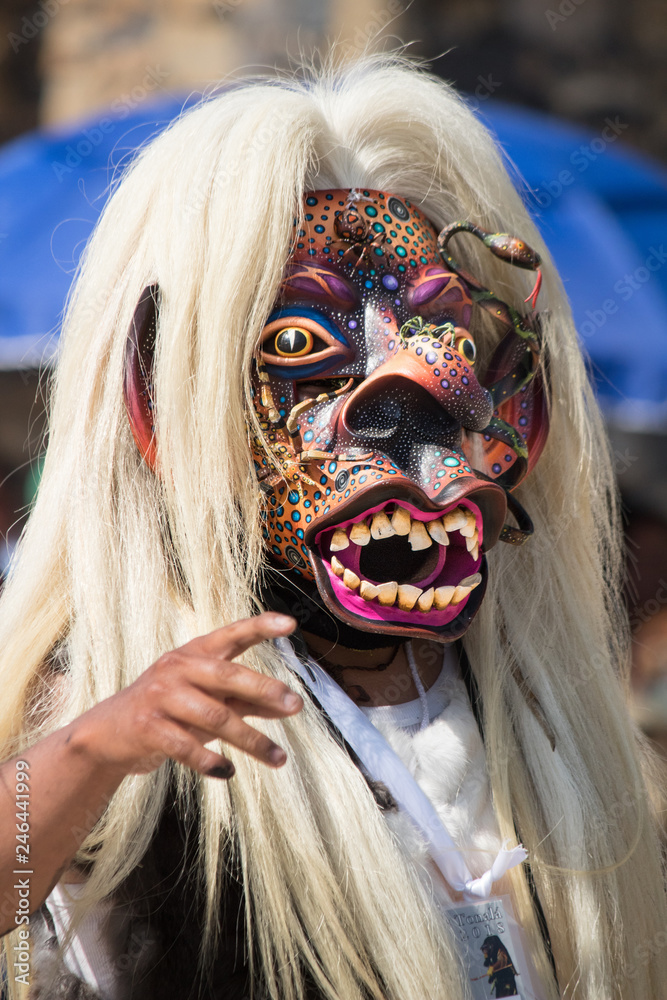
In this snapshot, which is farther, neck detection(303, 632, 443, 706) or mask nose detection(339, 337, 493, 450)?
neck detection(303, 632, 443, 706)

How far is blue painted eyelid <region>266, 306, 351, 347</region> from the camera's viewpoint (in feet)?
3.70

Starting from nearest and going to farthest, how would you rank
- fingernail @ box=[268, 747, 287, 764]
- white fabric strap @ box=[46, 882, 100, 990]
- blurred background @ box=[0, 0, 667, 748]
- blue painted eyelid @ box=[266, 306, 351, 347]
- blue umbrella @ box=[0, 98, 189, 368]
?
fingernail @ box=[268, 747, 287, 764], white fabric strap @ box=[46, 882, 100, 990], blue painted eyelid @ box=[266, 306, 351, 347], blue umbrella @ box=[0, 98, 189, 368], blurred background @ box=[0, 0, 667, 748]

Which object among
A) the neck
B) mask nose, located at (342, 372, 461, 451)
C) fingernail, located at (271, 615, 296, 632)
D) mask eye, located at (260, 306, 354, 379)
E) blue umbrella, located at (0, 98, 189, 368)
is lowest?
the neck

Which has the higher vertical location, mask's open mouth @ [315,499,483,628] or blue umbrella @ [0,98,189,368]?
blue umbrella @ [0,98,189,368]

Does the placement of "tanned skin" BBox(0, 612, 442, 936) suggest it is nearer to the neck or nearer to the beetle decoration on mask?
the beetle decoration on mask

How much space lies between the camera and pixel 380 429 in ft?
3.61

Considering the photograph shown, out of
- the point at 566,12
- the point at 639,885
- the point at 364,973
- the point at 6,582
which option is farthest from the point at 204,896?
the point at 566,12

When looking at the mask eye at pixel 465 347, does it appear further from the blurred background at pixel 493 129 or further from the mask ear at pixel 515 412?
the blurred background at pixel 493 129

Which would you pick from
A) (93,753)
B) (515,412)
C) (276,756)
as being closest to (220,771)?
(276,756)

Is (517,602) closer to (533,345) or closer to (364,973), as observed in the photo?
(533,345)

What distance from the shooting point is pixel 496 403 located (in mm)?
1232

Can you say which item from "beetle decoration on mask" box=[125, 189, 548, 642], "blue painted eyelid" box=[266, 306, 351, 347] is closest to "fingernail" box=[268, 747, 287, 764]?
"beetle decoration on mask" box=[125, 189, 548, 642]

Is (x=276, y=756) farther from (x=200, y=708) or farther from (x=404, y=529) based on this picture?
(x=404, y=529)

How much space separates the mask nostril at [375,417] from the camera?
1096mm
